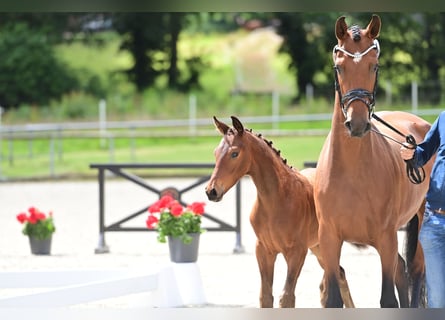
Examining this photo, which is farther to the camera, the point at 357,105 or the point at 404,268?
the point at 404,268

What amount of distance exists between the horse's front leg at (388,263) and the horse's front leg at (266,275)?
0.75 m

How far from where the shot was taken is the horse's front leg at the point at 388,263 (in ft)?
17.5

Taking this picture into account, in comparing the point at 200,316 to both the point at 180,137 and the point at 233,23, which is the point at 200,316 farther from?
the point at 233,23

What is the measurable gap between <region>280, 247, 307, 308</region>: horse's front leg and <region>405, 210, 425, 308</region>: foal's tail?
84cm

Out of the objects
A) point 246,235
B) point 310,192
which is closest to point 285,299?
point 310,192

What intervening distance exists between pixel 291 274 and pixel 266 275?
154 mm

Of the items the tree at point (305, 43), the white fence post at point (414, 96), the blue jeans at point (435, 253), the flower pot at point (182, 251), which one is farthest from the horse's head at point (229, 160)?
the tree at point (305, 43)

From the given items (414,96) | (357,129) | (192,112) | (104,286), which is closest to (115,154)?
(192,112)

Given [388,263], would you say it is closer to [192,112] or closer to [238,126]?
[238,126]

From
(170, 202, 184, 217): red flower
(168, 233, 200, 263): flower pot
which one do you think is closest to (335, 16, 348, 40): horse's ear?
(168, 233, 200, 263): flower pot

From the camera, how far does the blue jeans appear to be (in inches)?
194

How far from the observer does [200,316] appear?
4.11 meters

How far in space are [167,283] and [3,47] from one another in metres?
24.9

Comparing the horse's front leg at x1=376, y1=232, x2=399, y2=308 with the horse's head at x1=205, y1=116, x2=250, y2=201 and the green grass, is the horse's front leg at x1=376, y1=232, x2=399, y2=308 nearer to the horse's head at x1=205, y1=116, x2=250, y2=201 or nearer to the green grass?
the horse's head at x1=205, y1=116, x2=250, y2=201
